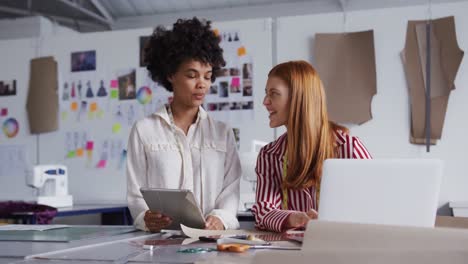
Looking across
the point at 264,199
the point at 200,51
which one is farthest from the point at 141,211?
the point at 200,51

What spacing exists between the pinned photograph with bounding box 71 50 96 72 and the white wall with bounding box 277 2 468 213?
1.39 meters

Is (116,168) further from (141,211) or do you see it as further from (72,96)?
(141,211)

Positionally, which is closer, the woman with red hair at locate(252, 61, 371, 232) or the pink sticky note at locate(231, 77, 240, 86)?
the woman with red hair at locate(252, 61, 371, 232)

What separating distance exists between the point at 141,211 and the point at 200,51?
537mm

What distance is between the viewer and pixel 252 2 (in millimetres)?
5734

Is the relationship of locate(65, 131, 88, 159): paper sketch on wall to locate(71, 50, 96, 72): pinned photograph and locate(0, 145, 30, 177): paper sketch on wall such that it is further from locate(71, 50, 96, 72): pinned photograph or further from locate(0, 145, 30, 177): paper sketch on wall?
locate(71, 50, 96, 72): pinned photograph

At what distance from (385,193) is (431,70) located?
212 cm

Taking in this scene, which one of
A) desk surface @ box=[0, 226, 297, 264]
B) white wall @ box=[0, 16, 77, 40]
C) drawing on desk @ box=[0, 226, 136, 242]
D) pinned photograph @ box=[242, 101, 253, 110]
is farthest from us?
white wall @ box=[0, 16, 77, 40]

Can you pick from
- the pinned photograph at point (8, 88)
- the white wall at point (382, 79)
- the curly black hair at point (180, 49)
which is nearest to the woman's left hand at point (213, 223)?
the curly black hair at point (180, 49)

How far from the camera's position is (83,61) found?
346cm

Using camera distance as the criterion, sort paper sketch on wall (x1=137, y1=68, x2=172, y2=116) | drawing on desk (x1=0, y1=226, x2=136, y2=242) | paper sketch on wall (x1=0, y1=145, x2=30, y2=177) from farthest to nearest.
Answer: paper sketch on wall (x1=0, y1=145, x2=30, y2=177)
paper sketch on wall (x1=137, y1=68, x2=172, y2=116)
drawing on desk (x1=0, y1=226, x2=136, y2=242)

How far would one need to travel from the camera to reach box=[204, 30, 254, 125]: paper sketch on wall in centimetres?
313

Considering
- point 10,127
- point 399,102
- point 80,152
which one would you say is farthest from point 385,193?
point 10,127

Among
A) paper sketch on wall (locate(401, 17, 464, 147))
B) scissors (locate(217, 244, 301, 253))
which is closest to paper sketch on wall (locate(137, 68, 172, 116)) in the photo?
paper sketch on wall (locate(401, 17, 464, 147))
